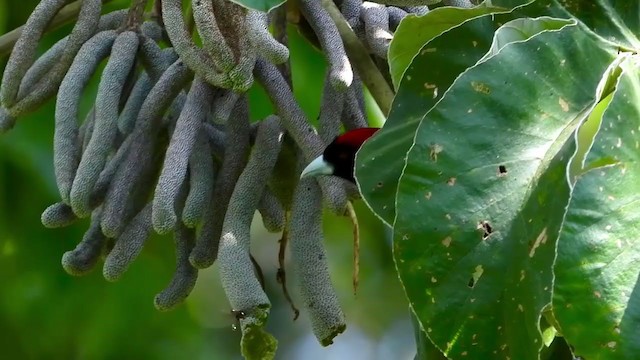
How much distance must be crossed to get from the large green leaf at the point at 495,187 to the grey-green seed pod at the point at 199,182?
294mm

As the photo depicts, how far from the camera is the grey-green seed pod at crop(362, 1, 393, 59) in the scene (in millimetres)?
1158

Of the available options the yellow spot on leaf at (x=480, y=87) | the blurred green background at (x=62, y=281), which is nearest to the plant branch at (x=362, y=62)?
the yellow spot on leaf at (x=480, y=87)

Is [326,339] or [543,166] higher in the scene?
[543,166]

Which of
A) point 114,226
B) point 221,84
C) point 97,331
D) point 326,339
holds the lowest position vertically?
point 97,331

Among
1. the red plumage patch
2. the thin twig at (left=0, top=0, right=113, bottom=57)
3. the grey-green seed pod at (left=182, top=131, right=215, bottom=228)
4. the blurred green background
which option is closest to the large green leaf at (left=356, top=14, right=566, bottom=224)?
the grey-green seed pod at (left=182, top=131, right=215, bottom=228)

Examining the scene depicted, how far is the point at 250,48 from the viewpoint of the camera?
1.05m

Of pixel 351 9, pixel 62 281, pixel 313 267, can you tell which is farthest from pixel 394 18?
pixel 62 281

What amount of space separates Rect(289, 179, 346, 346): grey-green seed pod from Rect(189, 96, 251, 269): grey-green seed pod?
8 cm

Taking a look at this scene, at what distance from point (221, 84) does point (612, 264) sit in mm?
449

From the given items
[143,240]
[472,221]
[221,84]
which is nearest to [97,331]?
[143,240]

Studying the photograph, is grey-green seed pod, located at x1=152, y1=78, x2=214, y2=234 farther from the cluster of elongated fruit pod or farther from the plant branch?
the plant branch

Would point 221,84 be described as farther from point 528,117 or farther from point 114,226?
point 528,117

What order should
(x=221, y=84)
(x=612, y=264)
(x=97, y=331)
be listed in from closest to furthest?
(x=612, y=264) → (x=221, y=84) → (x=97, y=331)

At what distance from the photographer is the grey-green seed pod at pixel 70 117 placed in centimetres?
A: 111
